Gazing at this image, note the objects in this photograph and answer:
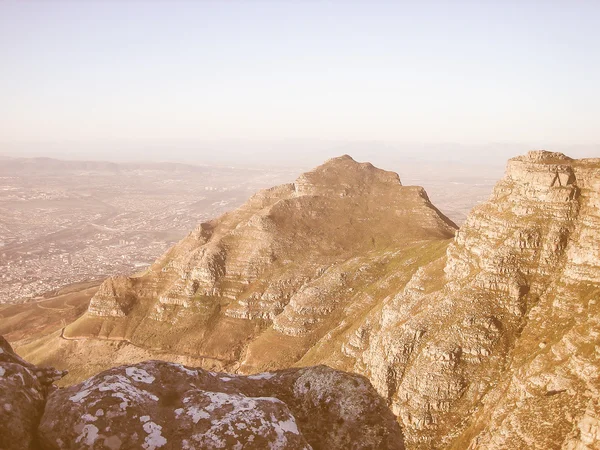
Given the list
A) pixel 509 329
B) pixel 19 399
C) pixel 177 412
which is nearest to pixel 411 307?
pixel 509 329

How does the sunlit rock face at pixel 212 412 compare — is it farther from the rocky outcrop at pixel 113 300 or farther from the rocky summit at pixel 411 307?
the rocky outcrop at pixel 113 300

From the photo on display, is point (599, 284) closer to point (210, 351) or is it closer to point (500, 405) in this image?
point (500, 405)

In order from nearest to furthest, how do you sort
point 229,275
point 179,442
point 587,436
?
point 179,442 < point 587,436 < point 229,275

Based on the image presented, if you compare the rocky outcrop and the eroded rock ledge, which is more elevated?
the eroded rock ledge

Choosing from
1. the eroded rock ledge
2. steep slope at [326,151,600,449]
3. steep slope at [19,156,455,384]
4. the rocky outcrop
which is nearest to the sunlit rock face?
the eroded rock ledge

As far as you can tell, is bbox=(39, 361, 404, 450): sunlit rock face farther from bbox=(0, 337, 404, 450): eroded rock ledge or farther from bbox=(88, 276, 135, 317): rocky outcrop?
bbox=(88, 276, 135, 317): rocky outcrop

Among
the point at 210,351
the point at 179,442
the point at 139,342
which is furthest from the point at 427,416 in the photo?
the point at 139,342
